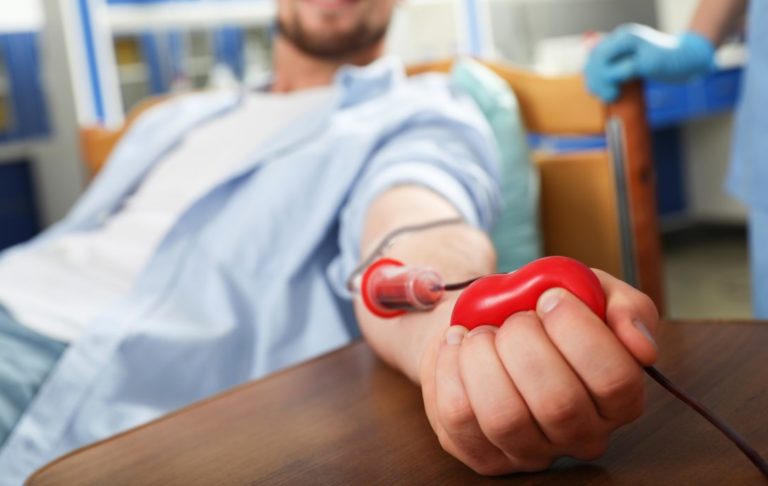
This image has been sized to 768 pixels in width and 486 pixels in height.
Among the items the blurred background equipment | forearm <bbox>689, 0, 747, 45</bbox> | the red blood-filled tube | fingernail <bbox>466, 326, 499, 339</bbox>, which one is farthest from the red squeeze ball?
the blurred background equipment

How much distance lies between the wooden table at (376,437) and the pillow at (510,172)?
24.6 inches

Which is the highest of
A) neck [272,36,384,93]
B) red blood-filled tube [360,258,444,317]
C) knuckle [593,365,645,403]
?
neck [272,36,384,93]

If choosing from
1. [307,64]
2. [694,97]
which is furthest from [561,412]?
[694,97]

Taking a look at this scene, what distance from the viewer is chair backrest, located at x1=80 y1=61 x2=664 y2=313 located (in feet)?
4.03

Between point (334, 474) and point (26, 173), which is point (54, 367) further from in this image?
point (26, 173)

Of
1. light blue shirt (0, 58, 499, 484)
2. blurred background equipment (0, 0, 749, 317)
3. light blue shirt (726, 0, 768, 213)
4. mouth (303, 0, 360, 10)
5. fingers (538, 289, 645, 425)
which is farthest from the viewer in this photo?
blurred background equipment (0, 0, 749, 317)

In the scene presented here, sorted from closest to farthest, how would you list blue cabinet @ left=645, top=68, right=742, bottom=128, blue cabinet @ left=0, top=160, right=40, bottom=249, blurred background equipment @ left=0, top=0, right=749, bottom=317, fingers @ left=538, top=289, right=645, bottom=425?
fingers @ left=538, top=289, right=645, bottom=425 < blurred background equipment @ left=0, top=0, right=749, bottom=317 < blue cabinet @ left=0, top=160, right=40, bottom=249 < blue cabinet @ left=645, top=68, right=742, bottom=128

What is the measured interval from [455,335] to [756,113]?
2.76ft

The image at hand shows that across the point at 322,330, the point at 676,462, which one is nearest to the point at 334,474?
the point at 676,462

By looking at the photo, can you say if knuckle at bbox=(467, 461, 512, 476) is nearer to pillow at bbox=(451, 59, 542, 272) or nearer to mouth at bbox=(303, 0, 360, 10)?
pillow at bbox=(451, 59, 542, 272)

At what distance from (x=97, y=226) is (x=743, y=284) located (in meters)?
2.61

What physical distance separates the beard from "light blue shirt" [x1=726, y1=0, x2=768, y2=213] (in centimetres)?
61

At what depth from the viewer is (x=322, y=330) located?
0.96 m

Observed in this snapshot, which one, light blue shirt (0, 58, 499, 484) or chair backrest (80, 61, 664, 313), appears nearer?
light blue shirt (0, 58, 499, 484)
